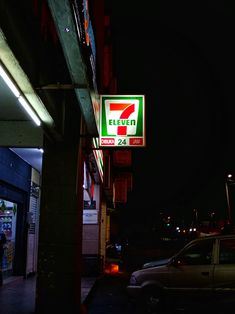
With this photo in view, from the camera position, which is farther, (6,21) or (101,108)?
(101,108)

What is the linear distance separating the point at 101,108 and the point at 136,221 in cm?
10669

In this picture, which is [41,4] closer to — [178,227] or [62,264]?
[62,264]

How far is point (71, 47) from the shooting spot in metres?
5.61

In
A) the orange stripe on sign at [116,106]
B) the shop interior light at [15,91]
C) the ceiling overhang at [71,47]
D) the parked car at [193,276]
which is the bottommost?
the parked car at [193,276]

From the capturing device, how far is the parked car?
10117 millimetres

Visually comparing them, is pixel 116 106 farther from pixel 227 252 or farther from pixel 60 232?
pixel 227 252

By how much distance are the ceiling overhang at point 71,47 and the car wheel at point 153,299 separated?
205 inches

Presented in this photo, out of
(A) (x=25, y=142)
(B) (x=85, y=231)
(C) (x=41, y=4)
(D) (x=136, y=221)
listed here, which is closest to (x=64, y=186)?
(A) (x=25, y=142)

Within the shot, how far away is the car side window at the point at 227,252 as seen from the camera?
33.7 ft

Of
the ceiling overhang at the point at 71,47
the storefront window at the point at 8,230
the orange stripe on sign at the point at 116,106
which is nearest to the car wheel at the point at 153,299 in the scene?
the orange stripe on sign at the point at 116,106

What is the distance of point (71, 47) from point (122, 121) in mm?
5002

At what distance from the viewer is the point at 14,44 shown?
19.0 feet

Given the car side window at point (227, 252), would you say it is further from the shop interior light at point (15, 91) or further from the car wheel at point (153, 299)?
the shop interior light at point (15, 91)

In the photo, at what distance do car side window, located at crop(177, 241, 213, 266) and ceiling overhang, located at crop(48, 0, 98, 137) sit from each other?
4865 mm
